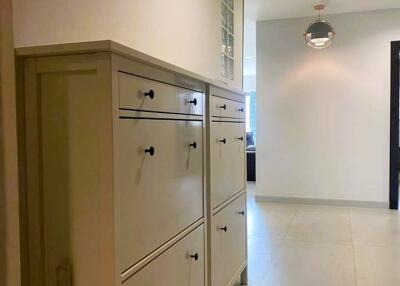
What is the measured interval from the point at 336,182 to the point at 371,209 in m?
0.56

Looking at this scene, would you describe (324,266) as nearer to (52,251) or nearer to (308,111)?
(52,251)

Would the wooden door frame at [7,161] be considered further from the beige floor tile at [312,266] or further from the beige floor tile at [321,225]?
the beige floor tile at [321,225]

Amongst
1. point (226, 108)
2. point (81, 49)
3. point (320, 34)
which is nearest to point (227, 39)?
point (226, 108)

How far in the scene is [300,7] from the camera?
5074mm

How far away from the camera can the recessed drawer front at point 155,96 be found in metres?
1.13

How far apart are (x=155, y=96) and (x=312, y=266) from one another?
2283mm

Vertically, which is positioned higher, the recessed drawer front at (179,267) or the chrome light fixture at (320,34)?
the chrome light fixture at (320,34)

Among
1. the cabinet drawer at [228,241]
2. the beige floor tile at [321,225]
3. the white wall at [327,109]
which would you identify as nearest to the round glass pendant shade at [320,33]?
the white wall at [327,109]

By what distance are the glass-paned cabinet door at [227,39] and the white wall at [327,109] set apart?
97.9 inches

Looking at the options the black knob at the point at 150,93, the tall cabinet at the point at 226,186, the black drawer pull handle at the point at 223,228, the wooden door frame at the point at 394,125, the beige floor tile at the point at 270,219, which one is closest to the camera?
the black knob at the point at 150,93

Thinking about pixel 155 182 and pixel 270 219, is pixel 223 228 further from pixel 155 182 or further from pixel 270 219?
pixel 270 219

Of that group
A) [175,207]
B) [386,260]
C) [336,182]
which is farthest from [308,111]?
[175,207]

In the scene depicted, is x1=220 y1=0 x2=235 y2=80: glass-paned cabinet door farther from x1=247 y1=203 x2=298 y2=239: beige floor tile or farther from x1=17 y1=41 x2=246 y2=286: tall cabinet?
x1=17 y1=41 x2=246 y2=286: tall cabinet

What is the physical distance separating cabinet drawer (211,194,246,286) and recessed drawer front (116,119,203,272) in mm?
328
